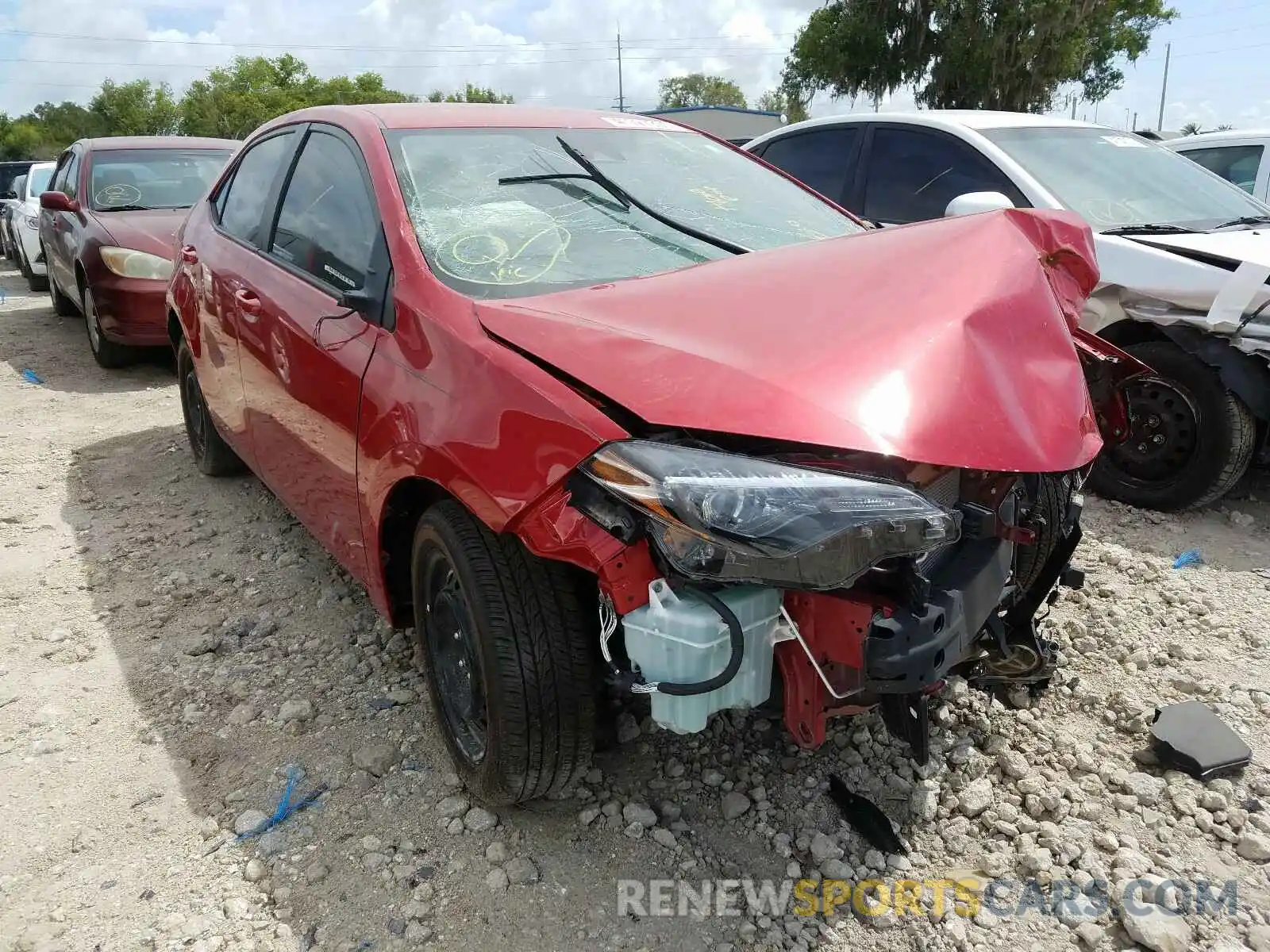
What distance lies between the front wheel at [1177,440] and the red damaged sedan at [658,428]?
1.31 meters

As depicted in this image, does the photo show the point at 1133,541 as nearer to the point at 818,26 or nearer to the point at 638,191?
the point at 638,191

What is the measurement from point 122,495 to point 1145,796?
4.58m

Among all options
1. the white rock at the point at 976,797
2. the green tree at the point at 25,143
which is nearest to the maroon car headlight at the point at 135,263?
the white rock at the point at 976,797

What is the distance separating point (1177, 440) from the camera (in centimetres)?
404

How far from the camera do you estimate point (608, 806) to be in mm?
2371

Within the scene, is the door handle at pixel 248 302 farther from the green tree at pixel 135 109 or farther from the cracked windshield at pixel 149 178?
the green tree at pixel 135 109

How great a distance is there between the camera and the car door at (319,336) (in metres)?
2.54

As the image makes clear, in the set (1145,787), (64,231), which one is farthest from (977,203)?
(64,231)

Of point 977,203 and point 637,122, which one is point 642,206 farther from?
point 977,203

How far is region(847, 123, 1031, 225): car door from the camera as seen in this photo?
4.70 metres

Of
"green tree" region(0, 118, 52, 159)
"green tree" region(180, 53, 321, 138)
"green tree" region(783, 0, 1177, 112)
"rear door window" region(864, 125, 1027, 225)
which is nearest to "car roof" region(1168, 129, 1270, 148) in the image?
"rear door window" region(864, 125, 1027, 225)

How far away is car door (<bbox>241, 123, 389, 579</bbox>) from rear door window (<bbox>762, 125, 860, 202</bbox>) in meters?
3.14

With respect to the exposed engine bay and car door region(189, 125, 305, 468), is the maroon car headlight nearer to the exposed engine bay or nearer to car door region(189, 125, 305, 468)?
car door region(189, 125, 305, 468)

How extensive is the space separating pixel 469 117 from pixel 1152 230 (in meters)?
3.23
